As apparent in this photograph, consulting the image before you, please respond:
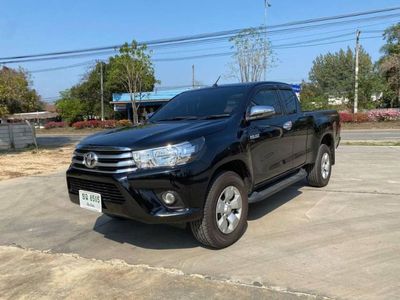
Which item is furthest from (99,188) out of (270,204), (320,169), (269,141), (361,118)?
(361,118)

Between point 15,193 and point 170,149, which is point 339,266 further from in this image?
point 15,193

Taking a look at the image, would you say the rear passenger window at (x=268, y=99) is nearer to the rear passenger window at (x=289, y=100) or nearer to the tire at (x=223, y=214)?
the rear passenger window at (x=289, y=100)

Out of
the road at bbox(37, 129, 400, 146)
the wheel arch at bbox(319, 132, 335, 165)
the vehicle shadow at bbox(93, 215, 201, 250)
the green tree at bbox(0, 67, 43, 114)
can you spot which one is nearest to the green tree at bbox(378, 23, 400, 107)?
the road at bbox(37, 129, 400, 146)

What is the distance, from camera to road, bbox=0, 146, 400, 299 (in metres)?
3.89

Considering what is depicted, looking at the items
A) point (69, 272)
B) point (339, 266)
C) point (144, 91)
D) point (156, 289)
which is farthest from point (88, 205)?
point (144, 91)

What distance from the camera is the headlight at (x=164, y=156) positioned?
422 centimetres

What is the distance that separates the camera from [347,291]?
11.8ft

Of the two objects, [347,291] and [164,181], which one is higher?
[164,181]

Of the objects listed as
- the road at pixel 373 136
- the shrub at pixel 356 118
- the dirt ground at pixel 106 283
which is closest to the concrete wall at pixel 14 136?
the road at pixel 373 136

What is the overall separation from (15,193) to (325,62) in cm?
7873

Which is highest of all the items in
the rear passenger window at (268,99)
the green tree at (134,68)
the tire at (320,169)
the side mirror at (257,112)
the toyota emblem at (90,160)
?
the green tree at (134,68)

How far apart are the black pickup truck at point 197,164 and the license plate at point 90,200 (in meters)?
0.01

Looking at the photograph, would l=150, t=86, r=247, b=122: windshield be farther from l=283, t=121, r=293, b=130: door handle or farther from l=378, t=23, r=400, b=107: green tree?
l=378, t=23, r=400, b=107: green tree

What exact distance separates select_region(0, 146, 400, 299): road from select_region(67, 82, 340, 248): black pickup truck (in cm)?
43
